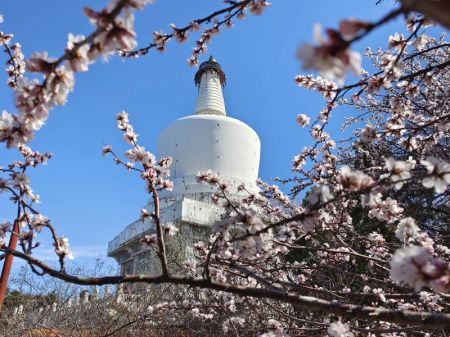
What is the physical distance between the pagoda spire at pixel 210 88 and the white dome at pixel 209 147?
5.91ft

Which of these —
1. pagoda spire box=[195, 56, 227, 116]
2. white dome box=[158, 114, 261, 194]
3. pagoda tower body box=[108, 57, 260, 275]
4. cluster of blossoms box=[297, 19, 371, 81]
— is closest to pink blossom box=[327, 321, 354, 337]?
cluster of blossoms box=[297, 19, 371, 81]

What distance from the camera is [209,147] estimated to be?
852 inches

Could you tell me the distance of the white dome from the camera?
2130 centimetres

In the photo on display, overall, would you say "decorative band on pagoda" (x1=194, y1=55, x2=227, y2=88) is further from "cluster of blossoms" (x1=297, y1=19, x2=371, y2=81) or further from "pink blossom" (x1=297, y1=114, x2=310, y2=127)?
"cluster of blossoms" (x1=297, y1=19, x2=371, y2=81)

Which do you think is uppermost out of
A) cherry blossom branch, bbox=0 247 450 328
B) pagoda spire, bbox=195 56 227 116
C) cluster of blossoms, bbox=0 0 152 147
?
pagoda spire, bbox=195 56 227 116

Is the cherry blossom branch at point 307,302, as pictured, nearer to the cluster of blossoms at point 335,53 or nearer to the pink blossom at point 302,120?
the cluster of blossoms at point 335,53

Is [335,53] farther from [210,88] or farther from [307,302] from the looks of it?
[210,88]

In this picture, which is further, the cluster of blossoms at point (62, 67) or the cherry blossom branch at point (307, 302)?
the cherry blossom branch at point (307, 302)

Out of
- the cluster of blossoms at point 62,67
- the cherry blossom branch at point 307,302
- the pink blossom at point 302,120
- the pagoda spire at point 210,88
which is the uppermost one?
the pagoda spire at point 210,88

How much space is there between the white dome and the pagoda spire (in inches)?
70.9

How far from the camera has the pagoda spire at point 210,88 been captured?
79.9 feet

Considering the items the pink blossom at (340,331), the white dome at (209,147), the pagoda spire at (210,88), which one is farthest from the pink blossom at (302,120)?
the pagoda spire at (210,88)

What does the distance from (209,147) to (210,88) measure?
5.57 meters

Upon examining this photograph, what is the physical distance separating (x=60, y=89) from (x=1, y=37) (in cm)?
230
